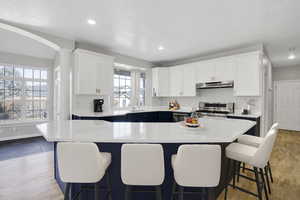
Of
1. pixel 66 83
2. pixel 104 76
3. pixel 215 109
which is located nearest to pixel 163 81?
pixel 215 109

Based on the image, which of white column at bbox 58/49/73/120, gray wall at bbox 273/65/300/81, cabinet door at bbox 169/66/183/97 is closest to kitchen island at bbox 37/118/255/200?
white column at bbox 58/49/73/120

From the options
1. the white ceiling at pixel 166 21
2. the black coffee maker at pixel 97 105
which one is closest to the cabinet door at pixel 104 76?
the black coffee maker at pixel 97 105

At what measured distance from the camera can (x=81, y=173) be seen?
4.06 feet

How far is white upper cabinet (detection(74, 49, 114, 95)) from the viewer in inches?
135

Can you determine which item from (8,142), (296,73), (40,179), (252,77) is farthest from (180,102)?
(8,142)

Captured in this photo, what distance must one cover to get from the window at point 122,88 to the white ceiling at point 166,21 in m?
1.32

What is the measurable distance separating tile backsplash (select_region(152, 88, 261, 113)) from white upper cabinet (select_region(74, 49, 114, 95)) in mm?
2229

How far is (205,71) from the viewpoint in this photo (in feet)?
14.6

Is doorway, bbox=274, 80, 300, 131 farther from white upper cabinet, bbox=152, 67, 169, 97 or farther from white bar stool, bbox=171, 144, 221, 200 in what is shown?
white bar stool, bbox=171, 144, 221, 200

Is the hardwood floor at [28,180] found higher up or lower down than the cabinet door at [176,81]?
lower down

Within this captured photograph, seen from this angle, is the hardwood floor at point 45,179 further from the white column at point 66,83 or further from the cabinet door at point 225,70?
the cabinet door at point 225,70

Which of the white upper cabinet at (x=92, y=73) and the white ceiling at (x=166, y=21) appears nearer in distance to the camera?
the white ceiling at (x=166, y=21)

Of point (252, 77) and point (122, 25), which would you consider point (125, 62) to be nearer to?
point (122, 25)

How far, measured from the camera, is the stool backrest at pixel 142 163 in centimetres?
116
